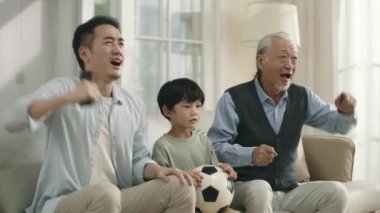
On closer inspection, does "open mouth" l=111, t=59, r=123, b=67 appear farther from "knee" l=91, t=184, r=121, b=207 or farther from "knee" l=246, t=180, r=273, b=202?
"knee" l=246, t=180, r=273, b=202

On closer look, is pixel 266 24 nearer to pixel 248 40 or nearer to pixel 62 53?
pixel 248 40

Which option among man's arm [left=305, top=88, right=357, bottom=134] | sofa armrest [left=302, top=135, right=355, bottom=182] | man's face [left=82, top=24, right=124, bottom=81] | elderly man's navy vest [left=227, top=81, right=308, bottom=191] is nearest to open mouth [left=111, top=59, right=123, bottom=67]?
man's face [left=82, top=24, right=124, bottom=81]

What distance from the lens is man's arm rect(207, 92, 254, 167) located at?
2246mm

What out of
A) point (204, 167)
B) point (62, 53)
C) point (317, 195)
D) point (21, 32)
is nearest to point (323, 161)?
point (317, 195)

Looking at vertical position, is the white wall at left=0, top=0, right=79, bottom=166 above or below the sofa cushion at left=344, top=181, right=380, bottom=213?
above

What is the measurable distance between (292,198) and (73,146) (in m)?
0.94

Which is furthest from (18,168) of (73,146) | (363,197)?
(363,197)

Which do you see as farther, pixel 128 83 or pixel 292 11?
pixel 292 11

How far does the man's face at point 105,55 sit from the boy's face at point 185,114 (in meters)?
0.35

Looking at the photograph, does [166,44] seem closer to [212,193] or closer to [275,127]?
[275,127]

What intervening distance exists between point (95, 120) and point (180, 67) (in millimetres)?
1746

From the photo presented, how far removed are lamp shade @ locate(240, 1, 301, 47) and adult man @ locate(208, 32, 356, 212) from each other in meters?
1.05

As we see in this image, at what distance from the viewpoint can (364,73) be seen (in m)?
3.61

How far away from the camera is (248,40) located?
3.65 m
